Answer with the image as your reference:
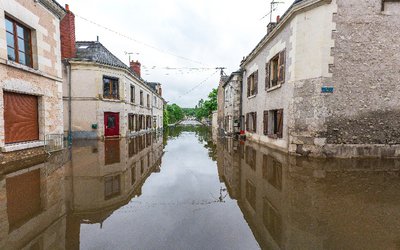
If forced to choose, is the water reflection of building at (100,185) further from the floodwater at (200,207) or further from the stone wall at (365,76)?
the stone wall at (365,76)

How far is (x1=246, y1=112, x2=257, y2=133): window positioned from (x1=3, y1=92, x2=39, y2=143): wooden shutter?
12.3 metres

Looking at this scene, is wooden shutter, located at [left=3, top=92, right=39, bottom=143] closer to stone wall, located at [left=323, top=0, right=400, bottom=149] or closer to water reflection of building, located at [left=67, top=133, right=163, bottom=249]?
water reflection of building, located at [left=67, top=133, right=163, bottom=249]

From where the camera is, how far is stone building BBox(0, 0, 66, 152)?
23.0 feet

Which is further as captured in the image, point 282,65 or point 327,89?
point 282,65

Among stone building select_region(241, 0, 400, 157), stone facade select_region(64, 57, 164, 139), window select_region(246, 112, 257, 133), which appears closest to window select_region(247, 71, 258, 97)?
window select_region(246, 112, 257, 133)

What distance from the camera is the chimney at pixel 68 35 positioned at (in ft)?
46.7

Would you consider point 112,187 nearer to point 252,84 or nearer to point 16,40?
point 16,40

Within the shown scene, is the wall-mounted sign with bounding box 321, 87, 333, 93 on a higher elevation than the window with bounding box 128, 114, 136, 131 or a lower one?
higher

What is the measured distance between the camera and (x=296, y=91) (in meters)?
8.95

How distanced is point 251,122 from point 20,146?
13.3 metres

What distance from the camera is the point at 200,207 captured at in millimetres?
4180

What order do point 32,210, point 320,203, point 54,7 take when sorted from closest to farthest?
1. point 32,210
2. point 320,203
3. point 54,7

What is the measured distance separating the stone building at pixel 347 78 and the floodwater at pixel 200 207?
180cm

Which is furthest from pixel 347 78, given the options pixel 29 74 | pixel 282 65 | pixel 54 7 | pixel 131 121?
pixel 131 121
